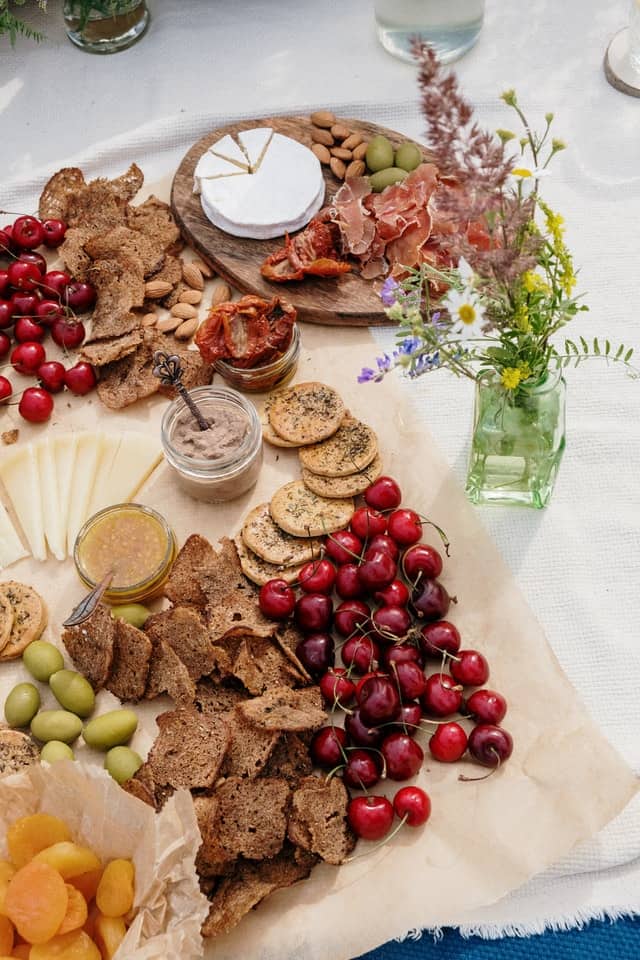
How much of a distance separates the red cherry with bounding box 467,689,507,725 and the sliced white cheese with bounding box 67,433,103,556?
2.85ft

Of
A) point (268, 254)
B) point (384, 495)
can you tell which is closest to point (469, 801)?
point (384, 495)

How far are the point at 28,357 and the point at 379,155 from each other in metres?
0.98

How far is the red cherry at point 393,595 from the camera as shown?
1.86 meters

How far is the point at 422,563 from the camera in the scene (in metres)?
1.89

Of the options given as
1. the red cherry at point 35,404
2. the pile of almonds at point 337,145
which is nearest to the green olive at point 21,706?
the red cherry at point 35,404

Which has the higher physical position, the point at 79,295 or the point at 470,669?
the point at 79,295

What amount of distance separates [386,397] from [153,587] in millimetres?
664

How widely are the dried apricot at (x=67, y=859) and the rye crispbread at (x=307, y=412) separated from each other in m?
0.92

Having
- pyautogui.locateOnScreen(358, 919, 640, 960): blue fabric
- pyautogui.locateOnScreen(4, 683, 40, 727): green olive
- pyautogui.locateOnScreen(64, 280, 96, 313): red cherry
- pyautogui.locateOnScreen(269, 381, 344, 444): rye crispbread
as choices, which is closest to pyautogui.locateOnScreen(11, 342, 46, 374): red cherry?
pyautogui.locateOnScreen(64, 280, 96, 313): red cherry

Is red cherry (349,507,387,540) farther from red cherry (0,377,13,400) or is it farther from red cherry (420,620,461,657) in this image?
red cherry (0,377,13,400)

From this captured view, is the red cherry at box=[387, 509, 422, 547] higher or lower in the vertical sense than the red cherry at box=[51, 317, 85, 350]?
lower

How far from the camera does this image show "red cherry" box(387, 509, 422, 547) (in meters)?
1.94

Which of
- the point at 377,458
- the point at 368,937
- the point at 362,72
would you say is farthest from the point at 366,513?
the point at 362,72

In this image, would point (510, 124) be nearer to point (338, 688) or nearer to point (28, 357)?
point (28, 357)
